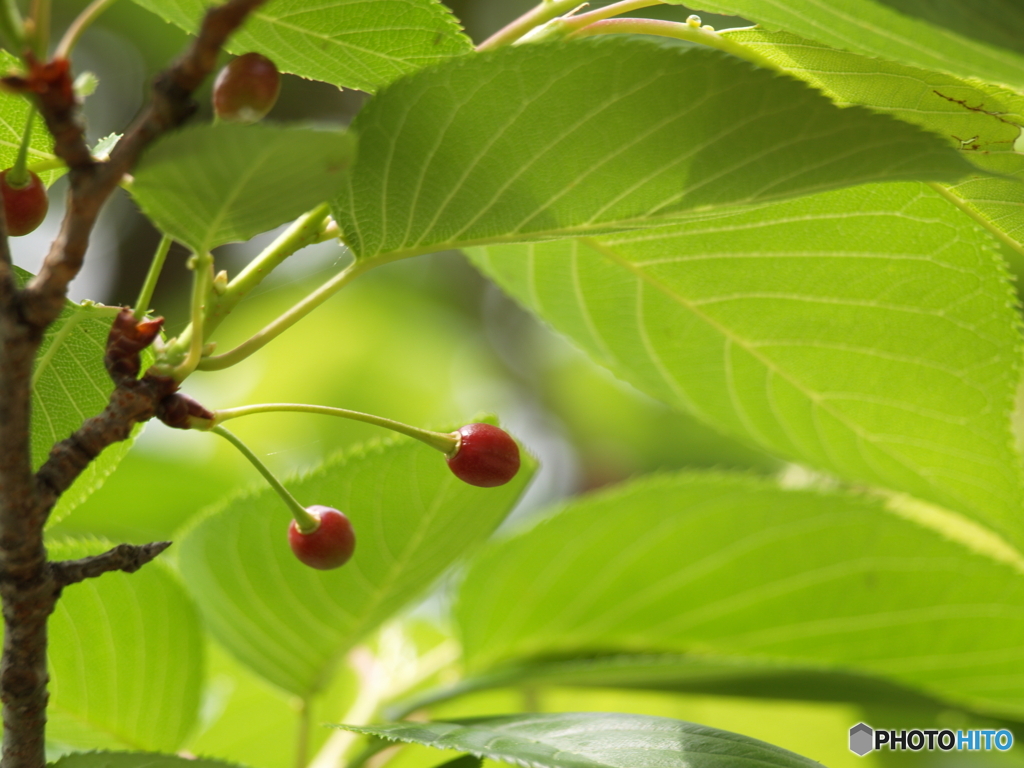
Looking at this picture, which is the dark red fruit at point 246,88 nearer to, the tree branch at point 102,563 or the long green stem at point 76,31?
the long green stem at point 76,31

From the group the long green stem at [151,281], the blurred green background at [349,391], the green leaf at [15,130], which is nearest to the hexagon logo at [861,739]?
the blurred green background at [349,391]

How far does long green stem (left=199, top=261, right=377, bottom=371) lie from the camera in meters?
0.80

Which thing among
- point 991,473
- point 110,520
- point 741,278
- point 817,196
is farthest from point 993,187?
point 110,520

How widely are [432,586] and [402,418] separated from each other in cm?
200

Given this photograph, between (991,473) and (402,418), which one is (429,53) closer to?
(991,473)

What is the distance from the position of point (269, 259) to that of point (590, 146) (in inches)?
12.2

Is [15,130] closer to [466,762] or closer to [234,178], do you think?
[234,178]

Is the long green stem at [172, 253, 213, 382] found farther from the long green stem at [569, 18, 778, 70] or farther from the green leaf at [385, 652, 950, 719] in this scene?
the green leaf at [385, 652, 950, 719]

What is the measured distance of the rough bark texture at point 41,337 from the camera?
0.62 metres

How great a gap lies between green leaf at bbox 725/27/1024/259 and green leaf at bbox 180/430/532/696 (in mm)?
587

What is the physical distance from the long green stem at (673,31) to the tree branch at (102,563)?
61 cm

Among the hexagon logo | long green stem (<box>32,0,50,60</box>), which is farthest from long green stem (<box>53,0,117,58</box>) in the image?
the hexagon logo

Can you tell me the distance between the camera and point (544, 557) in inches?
58.9

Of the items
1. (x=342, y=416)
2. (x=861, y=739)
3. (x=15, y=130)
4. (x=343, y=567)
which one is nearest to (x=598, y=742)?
(x=342, y=416)
